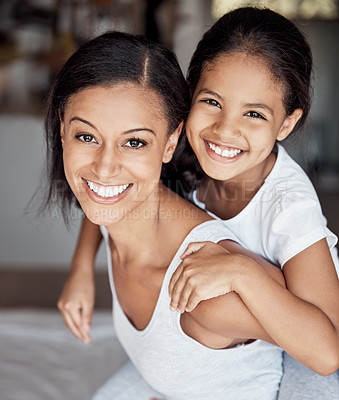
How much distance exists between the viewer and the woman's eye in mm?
1079

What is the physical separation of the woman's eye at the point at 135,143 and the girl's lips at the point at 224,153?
0.25 m

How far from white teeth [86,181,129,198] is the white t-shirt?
14.3 inches

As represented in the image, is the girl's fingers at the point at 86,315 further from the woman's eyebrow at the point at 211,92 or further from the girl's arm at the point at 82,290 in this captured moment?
the woman's eyebrow at the point at 211,92

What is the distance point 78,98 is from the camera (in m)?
1.08

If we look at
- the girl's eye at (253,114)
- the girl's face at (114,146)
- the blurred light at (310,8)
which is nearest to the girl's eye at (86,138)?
the girl's face at (114,146)

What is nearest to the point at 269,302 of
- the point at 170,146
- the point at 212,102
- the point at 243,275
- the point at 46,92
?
the point at 243,275

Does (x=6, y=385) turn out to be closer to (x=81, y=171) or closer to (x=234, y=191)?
(x=81, y=171)

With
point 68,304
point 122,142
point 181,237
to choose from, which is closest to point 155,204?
point 181,237

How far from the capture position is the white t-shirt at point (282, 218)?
120 centimetres

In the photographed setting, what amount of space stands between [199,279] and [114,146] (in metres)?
0.31

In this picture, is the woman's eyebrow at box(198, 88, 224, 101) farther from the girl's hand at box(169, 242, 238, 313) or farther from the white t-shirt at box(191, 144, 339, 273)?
the girl's hand at box(169, 242, 238, 313)

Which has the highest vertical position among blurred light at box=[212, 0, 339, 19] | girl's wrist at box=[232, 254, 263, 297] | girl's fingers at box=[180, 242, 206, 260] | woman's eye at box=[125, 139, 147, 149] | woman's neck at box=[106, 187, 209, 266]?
woman's eye at box=[125, 139, 147, 149]

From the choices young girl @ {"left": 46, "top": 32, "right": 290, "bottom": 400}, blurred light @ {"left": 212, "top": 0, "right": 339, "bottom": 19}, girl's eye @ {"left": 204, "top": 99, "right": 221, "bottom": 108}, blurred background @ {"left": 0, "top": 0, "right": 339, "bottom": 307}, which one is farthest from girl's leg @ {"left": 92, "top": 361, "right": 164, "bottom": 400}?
blurred light @ {"left": 212, "top": 0, "right": 339, "bottom": 19}

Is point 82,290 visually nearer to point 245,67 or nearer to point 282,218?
point 282,218
